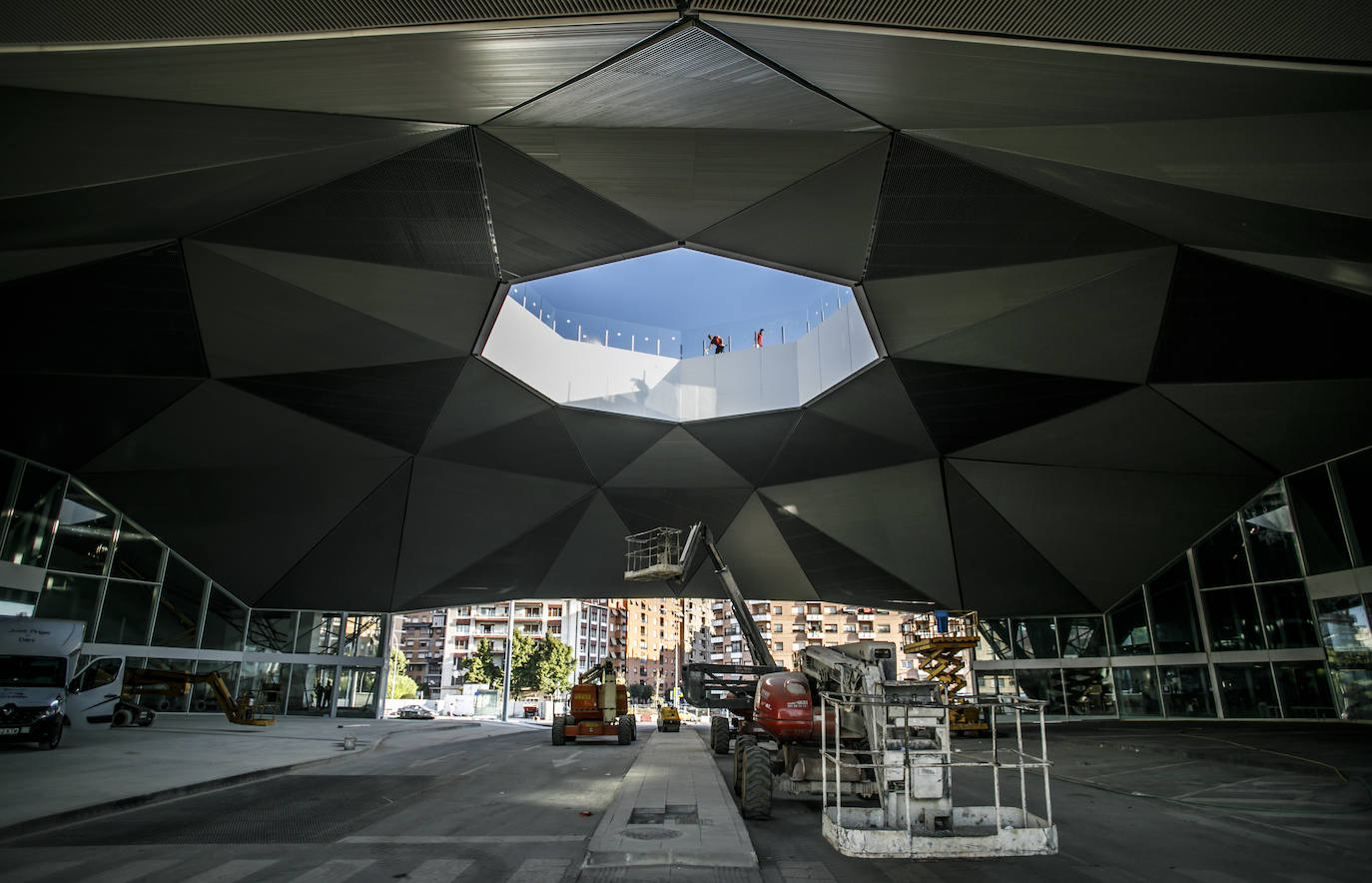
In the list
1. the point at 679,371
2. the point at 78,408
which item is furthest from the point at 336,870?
the point at 679,371

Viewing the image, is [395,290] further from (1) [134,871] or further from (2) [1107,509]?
(2) [1107,509]

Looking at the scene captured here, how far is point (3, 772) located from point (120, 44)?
558 inches

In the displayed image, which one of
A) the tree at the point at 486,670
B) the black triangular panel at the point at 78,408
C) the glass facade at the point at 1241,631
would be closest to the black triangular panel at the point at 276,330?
the black triangular panel at the point at 78,408

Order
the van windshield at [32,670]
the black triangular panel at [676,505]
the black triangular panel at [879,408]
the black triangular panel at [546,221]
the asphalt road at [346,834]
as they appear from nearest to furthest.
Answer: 1. the asphalt road at [346,834]
2. the black triangular panel at [546,221]
3. the van windshield at [32,670]
4. the black triangular panel at [879,408]
5. the black triangular panel at [676,505]

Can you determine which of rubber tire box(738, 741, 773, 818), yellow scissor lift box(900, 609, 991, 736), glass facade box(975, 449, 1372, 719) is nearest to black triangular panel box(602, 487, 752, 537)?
yellow scissor lift box(900, 609, 991, 736)

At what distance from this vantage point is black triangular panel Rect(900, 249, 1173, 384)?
56.1 feet

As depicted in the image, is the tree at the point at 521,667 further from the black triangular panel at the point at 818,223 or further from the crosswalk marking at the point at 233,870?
the crosswalk marking at the point at 233,870

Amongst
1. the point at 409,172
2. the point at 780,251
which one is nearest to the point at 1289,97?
the point at 780,251

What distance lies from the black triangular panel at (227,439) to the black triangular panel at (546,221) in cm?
1120

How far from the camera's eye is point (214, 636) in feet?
111

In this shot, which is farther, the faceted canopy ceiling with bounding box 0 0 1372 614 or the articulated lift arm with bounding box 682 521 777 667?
the articulated lift arm with bounding box 682 521 777 667

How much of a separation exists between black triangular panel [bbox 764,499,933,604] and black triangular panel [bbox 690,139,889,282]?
17941 millimetres

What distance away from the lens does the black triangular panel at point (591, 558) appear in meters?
34.8

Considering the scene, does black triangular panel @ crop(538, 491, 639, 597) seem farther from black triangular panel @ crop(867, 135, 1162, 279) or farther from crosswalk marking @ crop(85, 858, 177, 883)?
crosswalk marking @ crop(85, 858, 177, 883)
